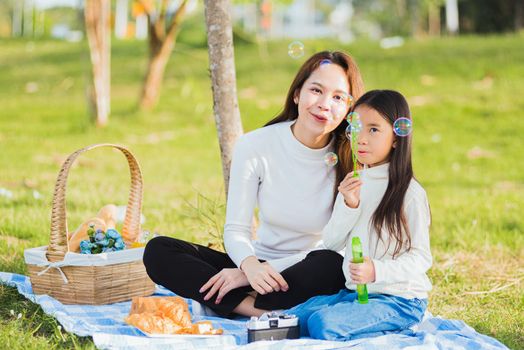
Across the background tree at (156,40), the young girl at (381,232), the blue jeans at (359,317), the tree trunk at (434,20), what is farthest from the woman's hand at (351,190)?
the tree trunk at (434,20)

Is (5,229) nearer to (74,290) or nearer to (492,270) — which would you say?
(74,290)

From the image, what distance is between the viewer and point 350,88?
3.25 metres

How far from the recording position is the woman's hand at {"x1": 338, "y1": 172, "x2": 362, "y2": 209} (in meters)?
2.87

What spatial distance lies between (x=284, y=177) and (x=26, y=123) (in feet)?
23.8

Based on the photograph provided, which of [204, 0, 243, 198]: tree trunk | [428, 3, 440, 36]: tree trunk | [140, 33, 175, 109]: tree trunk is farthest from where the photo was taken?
[428, 3, 440, 36]: tree trunk

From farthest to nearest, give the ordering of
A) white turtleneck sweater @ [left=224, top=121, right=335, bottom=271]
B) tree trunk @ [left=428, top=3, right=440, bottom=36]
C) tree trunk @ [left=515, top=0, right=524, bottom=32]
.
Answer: tree trunk @ [left=428, top=3, right=440, bottom=36] < tree trunk @ [left=515, top=0, right=524, bottom=32] < white turtleneck sweater @ [left=224, top=121, right=335, bottom=271]

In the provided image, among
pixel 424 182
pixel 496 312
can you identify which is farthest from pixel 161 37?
pixel 496 312

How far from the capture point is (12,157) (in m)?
7.96

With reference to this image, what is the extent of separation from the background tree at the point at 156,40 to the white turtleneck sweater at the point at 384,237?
5.88 meters

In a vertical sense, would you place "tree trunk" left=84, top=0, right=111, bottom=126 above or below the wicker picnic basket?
above

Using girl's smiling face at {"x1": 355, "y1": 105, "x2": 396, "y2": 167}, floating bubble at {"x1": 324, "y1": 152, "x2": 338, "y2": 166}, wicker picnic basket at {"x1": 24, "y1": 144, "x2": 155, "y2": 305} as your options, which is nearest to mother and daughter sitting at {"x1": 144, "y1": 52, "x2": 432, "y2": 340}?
girl's smiling face at {"x1": 355, "y1": 105, "x2": 396, "y2": 167}

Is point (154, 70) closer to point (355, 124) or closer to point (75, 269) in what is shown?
point (75, 269)

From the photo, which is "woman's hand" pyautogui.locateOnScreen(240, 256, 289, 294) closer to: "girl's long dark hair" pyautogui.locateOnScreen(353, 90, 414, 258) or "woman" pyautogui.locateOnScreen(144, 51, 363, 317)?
"woman" pyautogui.locateOnScreen(144, 51, 363, 317)

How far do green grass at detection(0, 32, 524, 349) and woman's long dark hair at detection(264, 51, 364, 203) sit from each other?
760mm
